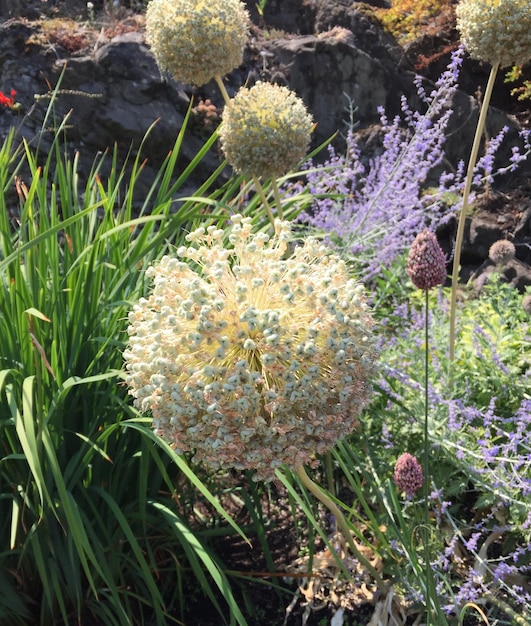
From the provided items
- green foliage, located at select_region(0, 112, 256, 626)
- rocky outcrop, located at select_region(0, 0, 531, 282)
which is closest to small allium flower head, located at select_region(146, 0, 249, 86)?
green foliage, located at select_region(0, 112, 256, 626)

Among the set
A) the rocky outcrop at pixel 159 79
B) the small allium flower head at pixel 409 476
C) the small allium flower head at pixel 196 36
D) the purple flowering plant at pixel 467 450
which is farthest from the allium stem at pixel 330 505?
the rocky outcrop at pixel 159 79

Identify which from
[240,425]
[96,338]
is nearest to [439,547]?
[240,425]

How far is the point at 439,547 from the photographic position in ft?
8.07

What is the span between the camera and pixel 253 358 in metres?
1.66

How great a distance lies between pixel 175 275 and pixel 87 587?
1419mm

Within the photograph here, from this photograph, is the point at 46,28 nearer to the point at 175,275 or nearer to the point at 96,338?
the point at 96,338

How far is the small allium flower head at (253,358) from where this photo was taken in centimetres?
155

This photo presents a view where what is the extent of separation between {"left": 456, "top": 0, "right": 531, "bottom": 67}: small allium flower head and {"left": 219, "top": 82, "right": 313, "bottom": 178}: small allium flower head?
0.68 metres

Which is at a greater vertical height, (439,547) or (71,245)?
(71,245)

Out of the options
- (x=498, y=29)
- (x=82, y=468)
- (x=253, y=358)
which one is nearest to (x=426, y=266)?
(x=253, y=358)

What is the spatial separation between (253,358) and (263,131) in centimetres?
101

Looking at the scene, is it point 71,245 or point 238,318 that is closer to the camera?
point 238,318

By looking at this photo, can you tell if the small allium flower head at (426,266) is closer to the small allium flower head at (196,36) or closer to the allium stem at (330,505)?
the allium stem at (330,505)

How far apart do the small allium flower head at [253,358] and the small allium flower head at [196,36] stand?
1121 mm
